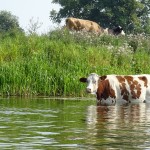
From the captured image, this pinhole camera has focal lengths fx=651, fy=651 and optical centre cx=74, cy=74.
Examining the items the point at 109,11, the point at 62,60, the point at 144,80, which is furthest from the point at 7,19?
the point at 144,80

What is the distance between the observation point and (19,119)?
1301 centimetres

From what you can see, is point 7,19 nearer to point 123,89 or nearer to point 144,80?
point 144,80

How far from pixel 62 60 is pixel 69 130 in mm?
15768

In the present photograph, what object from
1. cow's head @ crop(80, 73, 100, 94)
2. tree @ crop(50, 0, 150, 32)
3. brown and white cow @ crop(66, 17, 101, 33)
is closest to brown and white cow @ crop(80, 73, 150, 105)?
cow's head @ crop(80, 73, 100, 94)

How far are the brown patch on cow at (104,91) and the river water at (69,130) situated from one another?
14.0 feet

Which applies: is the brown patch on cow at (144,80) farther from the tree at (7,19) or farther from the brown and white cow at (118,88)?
the tree at (7,19)

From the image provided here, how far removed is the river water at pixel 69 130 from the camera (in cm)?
895

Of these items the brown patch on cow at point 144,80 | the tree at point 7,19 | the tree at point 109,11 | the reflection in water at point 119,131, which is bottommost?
the reflection in water at point 119,131

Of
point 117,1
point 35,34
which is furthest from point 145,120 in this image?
point 117,1

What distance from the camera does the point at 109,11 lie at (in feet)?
231

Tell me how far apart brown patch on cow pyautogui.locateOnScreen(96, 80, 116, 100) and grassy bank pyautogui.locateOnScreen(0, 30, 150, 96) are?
3042 mm

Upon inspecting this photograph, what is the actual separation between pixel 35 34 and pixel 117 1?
42164 millimetres

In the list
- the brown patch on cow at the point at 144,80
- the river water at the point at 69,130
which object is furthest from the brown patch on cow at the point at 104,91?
the river water at the point at 69,130

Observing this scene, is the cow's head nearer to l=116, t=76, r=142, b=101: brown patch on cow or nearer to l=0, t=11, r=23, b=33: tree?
l=116, t=76, r=142, b=101: brown patch on cow
